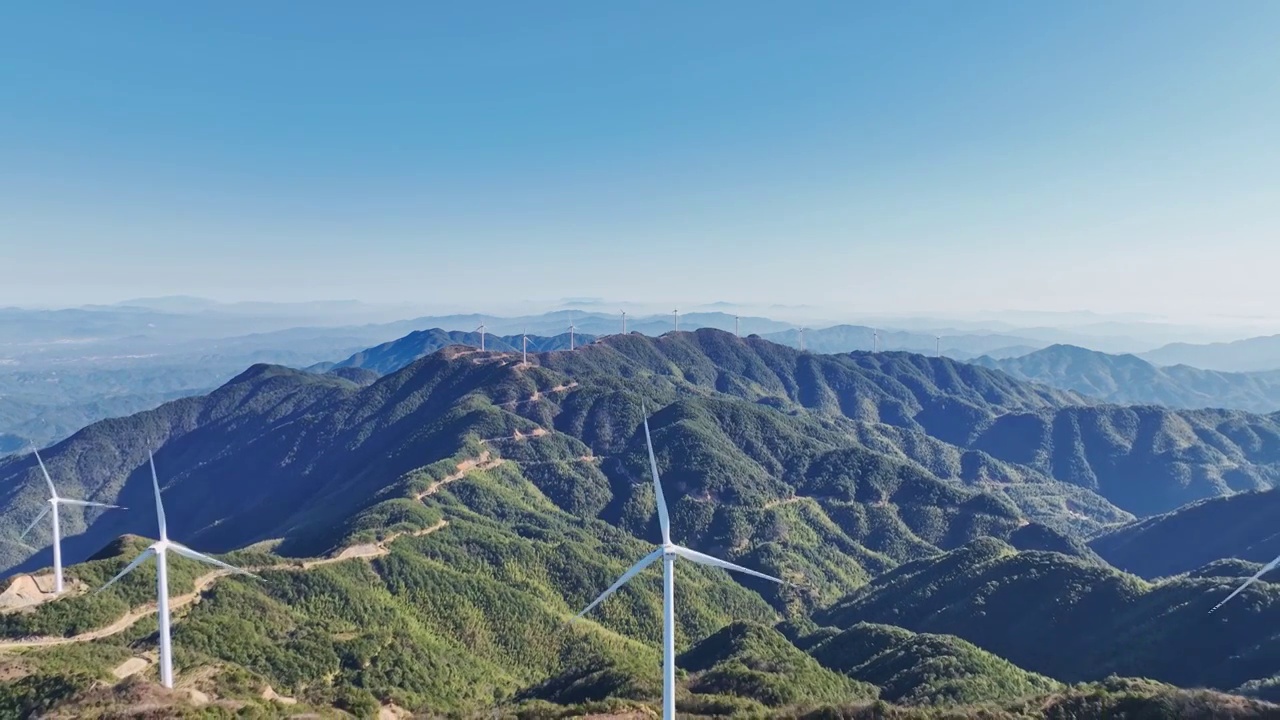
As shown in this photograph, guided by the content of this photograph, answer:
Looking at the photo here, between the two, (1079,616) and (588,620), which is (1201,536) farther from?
(588,620)

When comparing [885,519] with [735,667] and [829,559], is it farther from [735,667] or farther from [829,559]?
[735,667]

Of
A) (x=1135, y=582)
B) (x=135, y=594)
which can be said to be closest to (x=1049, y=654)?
(x=1135, y=582)

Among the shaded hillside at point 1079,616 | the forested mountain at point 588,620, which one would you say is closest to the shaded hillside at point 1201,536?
the forested mountain at point 588,620

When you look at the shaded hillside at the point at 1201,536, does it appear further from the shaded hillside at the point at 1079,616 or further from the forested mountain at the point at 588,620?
the shaded hillside at the point at 1079,616

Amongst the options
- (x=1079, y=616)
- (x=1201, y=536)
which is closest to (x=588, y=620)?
(x=1079, y=616)

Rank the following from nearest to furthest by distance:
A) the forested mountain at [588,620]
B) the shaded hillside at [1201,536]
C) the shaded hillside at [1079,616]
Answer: the forested mountain at [588,620] → the shaded hillside at [1079,616] → the shaded hillside at [1201,536]

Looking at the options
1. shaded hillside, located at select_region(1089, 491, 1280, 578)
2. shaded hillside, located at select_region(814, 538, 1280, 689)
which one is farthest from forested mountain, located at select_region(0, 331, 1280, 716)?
shaded hillside, located at select_region(1089, 491, 1280, 578)
